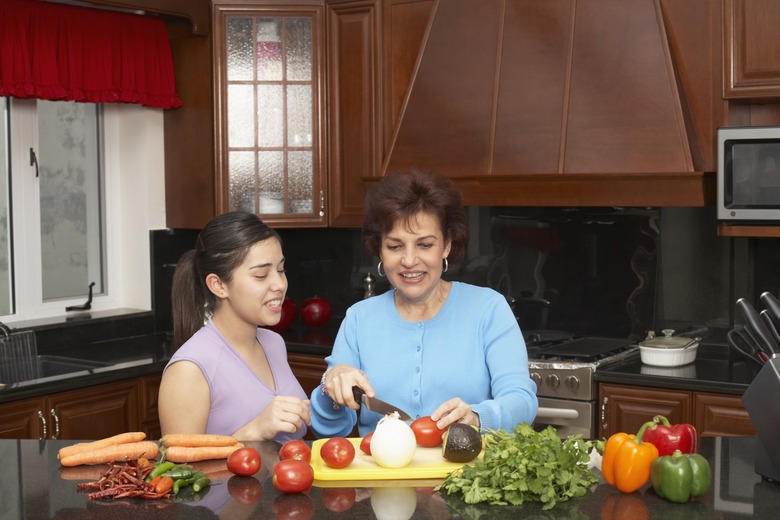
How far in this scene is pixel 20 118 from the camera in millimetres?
4410

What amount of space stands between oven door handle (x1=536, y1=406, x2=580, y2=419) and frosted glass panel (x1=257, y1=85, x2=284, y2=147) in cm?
175

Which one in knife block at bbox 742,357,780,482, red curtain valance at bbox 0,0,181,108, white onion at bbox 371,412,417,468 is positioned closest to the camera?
knife block at bbox 742,357,780,482

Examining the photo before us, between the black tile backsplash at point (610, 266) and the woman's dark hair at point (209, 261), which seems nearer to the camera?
the woman's dark hair at point (209, 261)

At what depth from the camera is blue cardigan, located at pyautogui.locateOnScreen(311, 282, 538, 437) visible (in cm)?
240

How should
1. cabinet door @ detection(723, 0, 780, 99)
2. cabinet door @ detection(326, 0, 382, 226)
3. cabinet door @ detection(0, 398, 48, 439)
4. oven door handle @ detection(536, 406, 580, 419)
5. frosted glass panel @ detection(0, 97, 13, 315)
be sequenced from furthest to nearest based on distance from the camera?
cabinet door @ detection(326, 0, 382, 226) < frosted glass panel @ detection(0, 97, 13, 315) < oven door handle @ detection(536, 406, 580, 419) < cabinet door @ detection(723, 0, 780, 99) < cabinet door @ detection(0, 398, 48, 439)

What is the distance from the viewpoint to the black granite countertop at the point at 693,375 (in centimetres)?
355

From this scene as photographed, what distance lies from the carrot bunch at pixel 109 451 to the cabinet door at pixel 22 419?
1538 mm

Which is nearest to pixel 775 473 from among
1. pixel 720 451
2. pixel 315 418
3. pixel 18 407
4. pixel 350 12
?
pixel 720 451

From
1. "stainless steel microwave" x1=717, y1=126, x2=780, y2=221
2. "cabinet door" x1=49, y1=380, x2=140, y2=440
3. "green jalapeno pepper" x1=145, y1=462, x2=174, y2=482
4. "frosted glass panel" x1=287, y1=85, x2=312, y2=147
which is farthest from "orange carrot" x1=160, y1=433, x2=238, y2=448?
"frosted glass panel" x1=287, y1=85, x2=312, y2=147

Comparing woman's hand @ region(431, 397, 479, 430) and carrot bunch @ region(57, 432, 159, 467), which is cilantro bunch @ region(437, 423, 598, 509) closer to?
woman's hand @ region(431, 397, 479, 430)

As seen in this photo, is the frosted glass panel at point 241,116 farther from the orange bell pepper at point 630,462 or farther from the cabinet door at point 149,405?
the orange bell pepper at point 630,462

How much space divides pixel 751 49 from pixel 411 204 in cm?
186

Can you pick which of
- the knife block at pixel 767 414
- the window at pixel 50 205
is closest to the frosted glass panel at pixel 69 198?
the window at pixel 50 205

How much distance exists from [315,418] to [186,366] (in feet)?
1.08
